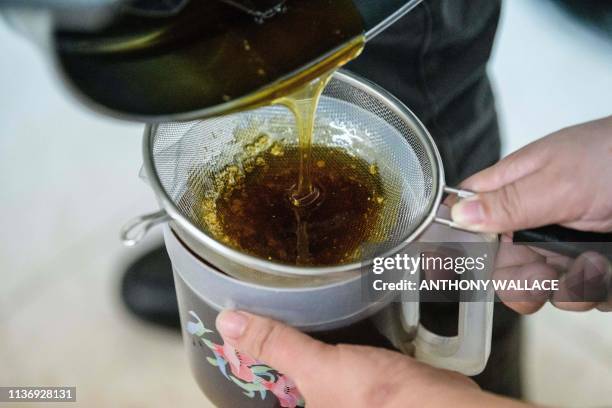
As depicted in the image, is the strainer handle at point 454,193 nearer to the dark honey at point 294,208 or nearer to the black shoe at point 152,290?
the dark honey at point 294,208

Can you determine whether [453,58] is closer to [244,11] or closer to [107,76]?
[244,11]

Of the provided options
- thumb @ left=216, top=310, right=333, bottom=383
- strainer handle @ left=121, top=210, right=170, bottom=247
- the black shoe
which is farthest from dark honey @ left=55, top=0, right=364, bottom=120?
the black shoe

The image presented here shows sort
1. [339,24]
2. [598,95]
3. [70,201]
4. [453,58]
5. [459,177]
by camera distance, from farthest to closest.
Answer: [598,95], [70,201], [459,177], [453,58], [339,24]

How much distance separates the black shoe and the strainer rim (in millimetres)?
409

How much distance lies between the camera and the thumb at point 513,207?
76 cm

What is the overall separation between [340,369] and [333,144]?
1.02 ft

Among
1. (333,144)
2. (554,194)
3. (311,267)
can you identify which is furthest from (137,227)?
(554,194)

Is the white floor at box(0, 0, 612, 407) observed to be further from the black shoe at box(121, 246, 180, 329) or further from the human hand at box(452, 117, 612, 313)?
the human hand at box(452, 117, 612, 313)

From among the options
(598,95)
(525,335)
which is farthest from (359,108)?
(598,95)

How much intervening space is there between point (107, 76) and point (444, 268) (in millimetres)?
469

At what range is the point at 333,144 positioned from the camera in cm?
93

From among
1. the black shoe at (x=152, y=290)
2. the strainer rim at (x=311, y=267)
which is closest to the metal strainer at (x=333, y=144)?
the strainer rim at (x=311, y=267)

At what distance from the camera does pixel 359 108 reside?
90 cm

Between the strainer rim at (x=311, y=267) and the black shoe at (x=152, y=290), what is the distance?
0.41 meters
